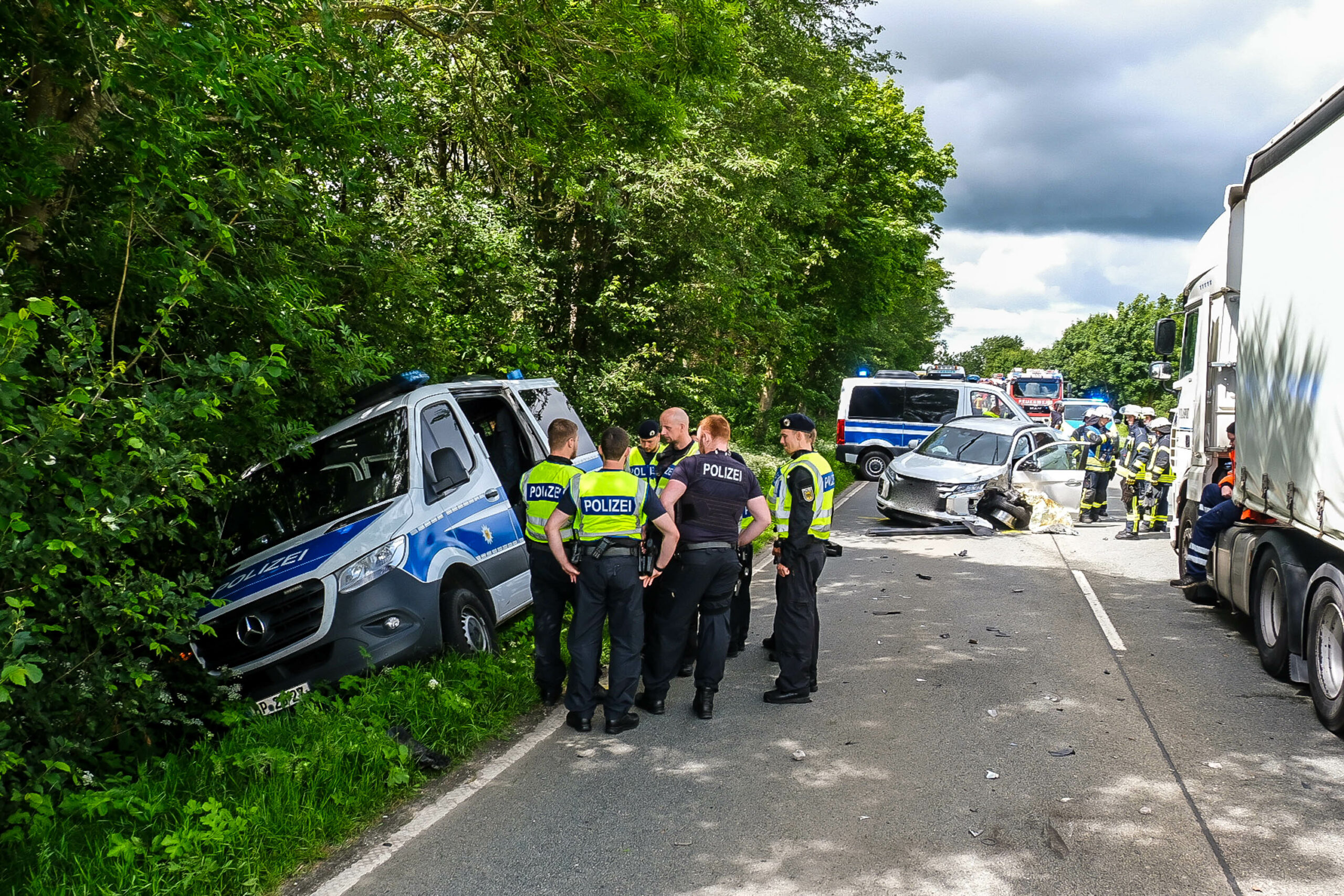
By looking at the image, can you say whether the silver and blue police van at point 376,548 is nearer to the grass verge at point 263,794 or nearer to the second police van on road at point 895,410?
the grass verge at point 263,794

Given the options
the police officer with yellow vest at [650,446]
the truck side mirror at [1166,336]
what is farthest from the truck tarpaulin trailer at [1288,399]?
the police officer with yellow vest at [650,446]

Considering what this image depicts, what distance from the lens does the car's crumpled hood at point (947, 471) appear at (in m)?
15.9

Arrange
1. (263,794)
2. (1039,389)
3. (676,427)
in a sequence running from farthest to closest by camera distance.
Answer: (1039,389) < (676,427) < (263,794)

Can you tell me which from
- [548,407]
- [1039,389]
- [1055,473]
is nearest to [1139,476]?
[1055,473]

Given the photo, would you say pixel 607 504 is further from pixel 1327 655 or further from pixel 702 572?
pixel 1327 655

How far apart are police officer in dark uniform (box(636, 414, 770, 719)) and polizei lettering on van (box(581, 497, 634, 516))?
0.33 metres

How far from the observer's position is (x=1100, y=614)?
9.85m

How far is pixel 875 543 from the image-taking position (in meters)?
14.5

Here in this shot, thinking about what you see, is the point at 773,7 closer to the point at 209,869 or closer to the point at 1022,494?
the point at 1022,494

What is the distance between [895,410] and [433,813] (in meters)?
21.5

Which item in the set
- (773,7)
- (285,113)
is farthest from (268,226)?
(773,7)

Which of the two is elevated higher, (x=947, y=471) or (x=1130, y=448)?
(x=1130, y=448)

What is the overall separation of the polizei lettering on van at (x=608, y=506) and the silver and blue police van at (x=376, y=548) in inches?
49.8

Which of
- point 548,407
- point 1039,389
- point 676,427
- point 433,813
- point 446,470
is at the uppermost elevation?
point 1039,389
